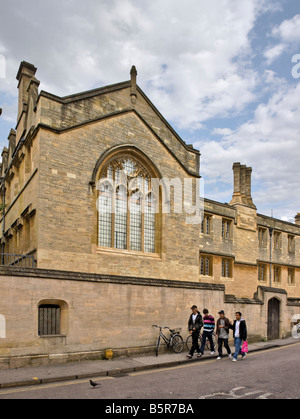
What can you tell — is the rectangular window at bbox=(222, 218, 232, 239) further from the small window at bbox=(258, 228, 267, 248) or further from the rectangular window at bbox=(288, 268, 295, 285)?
the rectangular window at bbox=(288, 268, 295, 285)

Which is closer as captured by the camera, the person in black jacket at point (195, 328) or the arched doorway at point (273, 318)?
the person in black jacket at point (195, 328)

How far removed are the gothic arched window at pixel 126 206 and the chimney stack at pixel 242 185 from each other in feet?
41.6

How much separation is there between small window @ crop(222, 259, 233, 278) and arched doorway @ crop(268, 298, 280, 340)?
6608 millimetres

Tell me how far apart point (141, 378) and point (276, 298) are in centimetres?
1312

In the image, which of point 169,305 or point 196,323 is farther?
point 169,305

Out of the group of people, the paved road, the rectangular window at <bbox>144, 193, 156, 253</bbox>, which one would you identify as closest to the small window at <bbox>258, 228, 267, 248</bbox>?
the rectangular window at <bbox>144, 193, 156, 253</bbox>

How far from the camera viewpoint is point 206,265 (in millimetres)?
27109

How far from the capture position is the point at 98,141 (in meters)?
17.8

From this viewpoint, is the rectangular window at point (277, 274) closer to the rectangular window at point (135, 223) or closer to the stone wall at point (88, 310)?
the stone wall at point (88, 310)

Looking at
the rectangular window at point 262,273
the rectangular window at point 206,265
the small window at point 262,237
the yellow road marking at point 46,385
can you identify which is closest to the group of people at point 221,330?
the yellow road marking at point 46,385

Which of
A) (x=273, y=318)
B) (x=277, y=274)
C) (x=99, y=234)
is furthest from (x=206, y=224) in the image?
(x=99, y=234)

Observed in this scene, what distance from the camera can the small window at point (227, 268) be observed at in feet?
92.3
